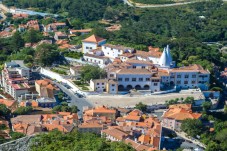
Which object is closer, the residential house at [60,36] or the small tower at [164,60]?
the small tower at [164,60]

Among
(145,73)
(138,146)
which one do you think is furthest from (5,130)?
(145,73)

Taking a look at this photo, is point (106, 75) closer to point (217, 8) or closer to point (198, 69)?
point (198, 69)

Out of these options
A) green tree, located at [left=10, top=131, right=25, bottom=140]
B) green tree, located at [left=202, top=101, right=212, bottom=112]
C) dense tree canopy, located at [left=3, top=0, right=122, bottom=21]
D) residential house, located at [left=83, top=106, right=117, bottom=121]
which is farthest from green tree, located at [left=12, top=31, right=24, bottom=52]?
green tree, located at [left=10, top=131, right=25, bottom=140]

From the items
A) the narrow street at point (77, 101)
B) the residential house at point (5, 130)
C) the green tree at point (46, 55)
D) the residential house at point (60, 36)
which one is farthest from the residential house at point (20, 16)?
the residential house at point (5, 130)

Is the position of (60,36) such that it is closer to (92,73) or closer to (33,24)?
(33,24)

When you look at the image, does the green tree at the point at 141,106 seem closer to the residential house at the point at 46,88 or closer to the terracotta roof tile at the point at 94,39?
the residential house at the point at 46,88

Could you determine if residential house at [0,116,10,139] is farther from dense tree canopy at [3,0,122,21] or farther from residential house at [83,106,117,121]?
dense tree canopy at [3,0,122,21]

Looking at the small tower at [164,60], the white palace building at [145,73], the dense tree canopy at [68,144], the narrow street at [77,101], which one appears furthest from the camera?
the small tower at [164,60]
